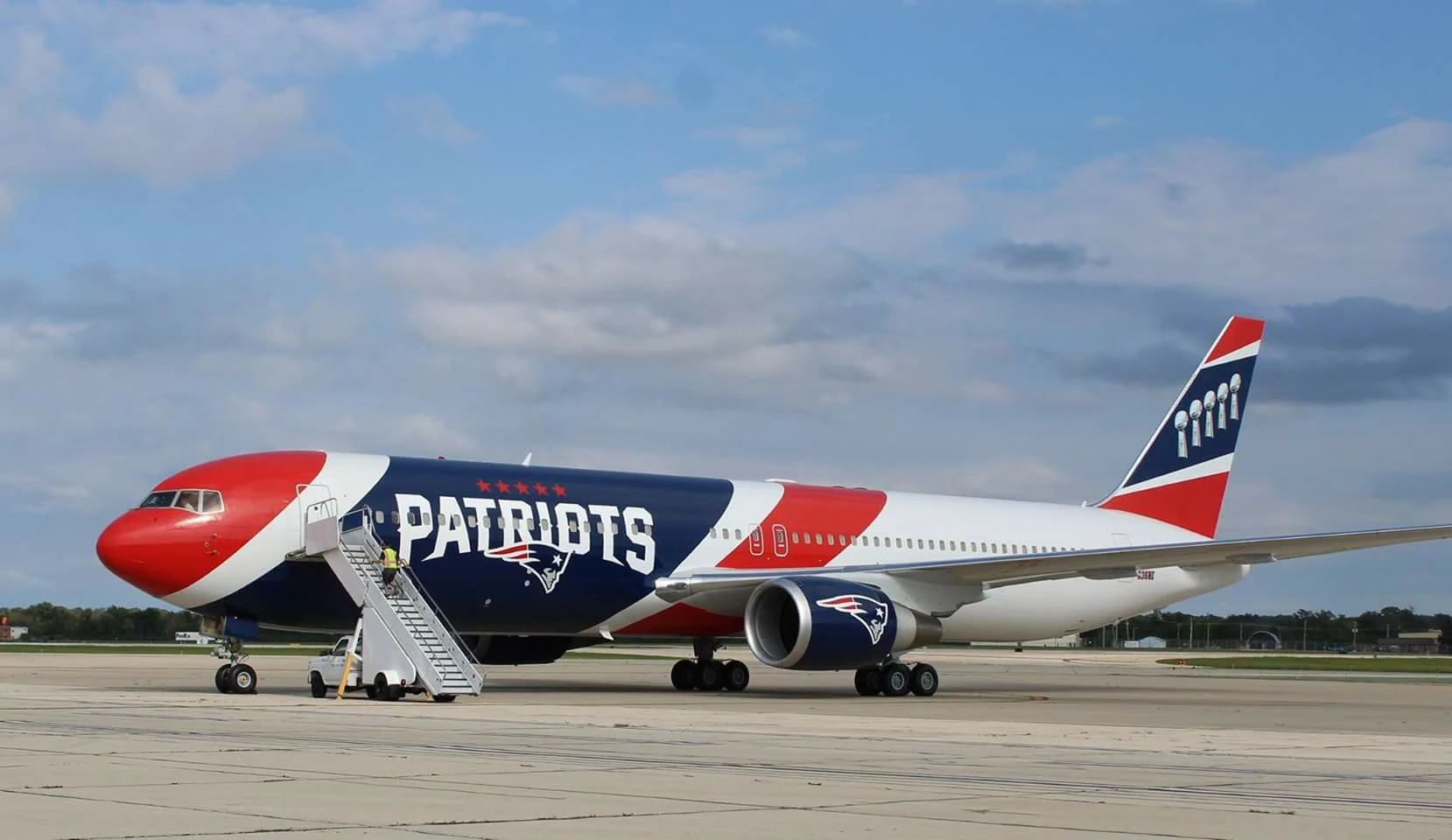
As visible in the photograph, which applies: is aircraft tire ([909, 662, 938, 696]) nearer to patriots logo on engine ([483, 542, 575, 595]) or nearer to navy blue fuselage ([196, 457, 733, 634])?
navy blue fuselage ([196, 457, 733, 634])

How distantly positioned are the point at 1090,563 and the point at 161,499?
547 inches

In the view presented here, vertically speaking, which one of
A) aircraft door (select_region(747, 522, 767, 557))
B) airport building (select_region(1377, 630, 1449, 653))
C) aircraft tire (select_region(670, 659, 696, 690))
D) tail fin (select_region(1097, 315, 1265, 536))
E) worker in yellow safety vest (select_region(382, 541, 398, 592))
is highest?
tail fin (select_region(1097, 315, 1265, 536))

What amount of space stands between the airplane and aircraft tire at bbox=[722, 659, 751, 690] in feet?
0.12

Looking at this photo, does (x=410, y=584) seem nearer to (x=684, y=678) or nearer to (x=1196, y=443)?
(x=684, y=678)

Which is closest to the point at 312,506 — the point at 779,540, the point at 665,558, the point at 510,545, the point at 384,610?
the point at 384,610

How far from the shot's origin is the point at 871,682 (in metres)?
27.5

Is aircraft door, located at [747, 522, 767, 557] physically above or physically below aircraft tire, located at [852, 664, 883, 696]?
above

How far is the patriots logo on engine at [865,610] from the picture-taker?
25734 mm

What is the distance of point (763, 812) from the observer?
9.30m

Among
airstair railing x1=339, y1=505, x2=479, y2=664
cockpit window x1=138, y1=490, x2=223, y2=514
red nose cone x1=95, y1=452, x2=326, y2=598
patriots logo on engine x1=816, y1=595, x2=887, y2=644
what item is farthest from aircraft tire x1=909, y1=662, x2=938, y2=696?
cockpit window x1=138, y1=490, x2=223, y2=514

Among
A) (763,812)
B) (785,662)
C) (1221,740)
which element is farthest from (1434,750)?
(785,662)

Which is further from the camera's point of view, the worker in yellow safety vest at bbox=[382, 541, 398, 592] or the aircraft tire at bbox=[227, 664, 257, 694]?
the aircraft tire at bbox=[227, 664, 257, 694]

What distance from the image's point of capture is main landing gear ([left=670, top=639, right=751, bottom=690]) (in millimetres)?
29484

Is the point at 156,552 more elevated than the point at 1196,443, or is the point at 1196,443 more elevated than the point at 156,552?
the point at 1196,443
